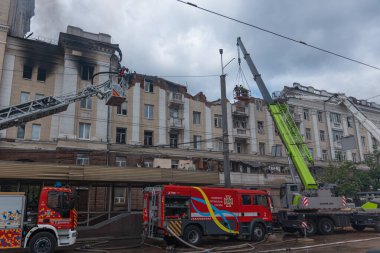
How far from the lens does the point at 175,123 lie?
3784 centimetres

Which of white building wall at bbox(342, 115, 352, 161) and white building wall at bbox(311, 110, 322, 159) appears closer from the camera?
white building wall at bbox(311, 110, 322, 159)

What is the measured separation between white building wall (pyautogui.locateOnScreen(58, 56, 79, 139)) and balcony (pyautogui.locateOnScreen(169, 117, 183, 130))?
10.7 meters

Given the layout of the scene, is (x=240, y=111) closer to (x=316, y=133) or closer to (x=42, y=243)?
(x=316, y=133)

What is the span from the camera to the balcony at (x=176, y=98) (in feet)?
125

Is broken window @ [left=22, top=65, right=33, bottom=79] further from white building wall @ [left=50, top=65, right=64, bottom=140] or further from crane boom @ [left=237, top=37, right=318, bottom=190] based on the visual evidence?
crane boom @ [left=237, top=37, right=318, bottom=190]

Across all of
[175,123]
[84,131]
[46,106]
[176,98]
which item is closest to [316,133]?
[176,98]

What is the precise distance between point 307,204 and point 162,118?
794 inches

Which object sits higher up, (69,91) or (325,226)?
(69,91)

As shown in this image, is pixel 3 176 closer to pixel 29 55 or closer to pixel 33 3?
pixel 29 55

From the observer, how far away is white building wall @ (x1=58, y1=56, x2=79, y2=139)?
3153 cm

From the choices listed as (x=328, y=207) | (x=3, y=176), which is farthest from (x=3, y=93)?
(x=328, y=207)

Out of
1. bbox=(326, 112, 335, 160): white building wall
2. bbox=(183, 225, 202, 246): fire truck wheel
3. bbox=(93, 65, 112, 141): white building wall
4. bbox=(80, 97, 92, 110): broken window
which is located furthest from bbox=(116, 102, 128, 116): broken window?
bbox=(326, 112, 335, 160): white building wall

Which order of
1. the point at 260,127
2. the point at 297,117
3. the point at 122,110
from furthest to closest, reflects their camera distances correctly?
the point at 297,117
the point at 260,127
the point at 122,110

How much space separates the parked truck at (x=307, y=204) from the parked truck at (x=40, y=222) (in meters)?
14.1
